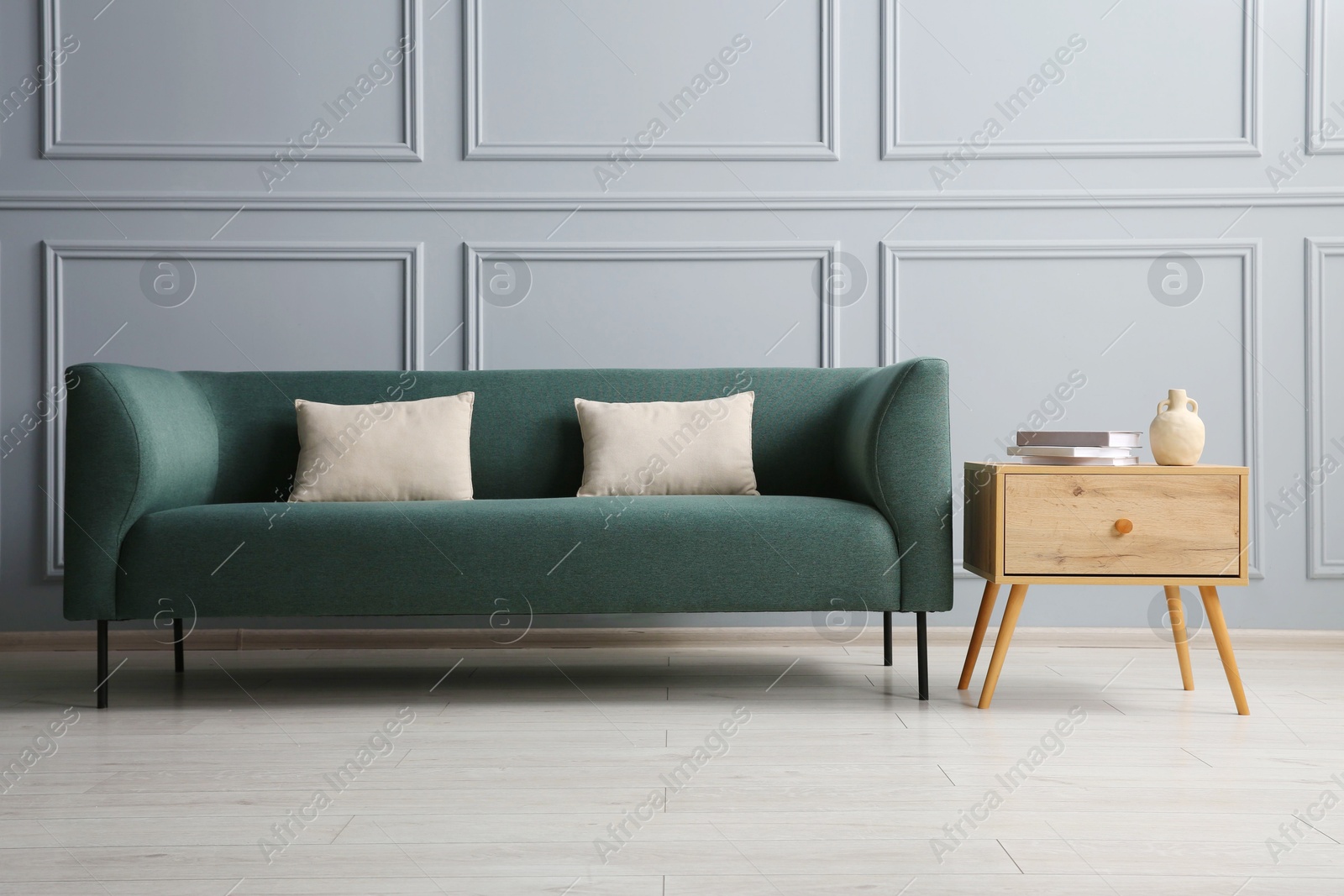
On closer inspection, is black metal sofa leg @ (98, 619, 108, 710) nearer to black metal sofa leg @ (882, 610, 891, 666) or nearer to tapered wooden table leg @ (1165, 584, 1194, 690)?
black metal sofa leg @ (882, 610, 891, 666)

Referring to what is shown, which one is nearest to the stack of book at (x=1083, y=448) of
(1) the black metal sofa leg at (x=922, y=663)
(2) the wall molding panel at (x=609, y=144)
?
(1) the black metal sofa leg at (x=922, y=663)

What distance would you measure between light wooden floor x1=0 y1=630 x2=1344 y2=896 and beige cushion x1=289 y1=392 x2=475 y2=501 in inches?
17.8

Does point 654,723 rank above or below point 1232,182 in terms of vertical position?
below

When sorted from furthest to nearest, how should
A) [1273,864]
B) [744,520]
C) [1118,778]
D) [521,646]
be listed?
1. [521,646]
2. [744,520]
3. [1118,778]
4. [1273,864]

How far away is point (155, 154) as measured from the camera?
9.56 ft

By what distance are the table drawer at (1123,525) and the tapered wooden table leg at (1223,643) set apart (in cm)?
7

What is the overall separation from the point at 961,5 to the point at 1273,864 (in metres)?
2.51

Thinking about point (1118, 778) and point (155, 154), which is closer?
point (1118, 778)

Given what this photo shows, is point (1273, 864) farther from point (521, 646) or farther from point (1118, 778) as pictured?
point (521, 646)

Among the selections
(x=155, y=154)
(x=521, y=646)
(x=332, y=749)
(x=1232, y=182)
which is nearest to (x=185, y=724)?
(x=332, y=749)

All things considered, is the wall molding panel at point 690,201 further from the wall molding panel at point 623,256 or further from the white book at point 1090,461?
the white book at point 1090,461

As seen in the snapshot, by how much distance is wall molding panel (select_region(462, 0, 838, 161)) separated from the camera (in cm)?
294

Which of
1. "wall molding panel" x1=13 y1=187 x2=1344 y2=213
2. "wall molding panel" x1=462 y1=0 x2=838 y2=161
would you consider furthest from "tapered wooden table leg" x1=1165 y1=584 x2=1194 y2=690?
"wall molding panel" x1=462 y1=0 x2=838 y2=161

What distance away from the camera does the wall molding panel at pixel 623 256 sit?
295 centimetres
